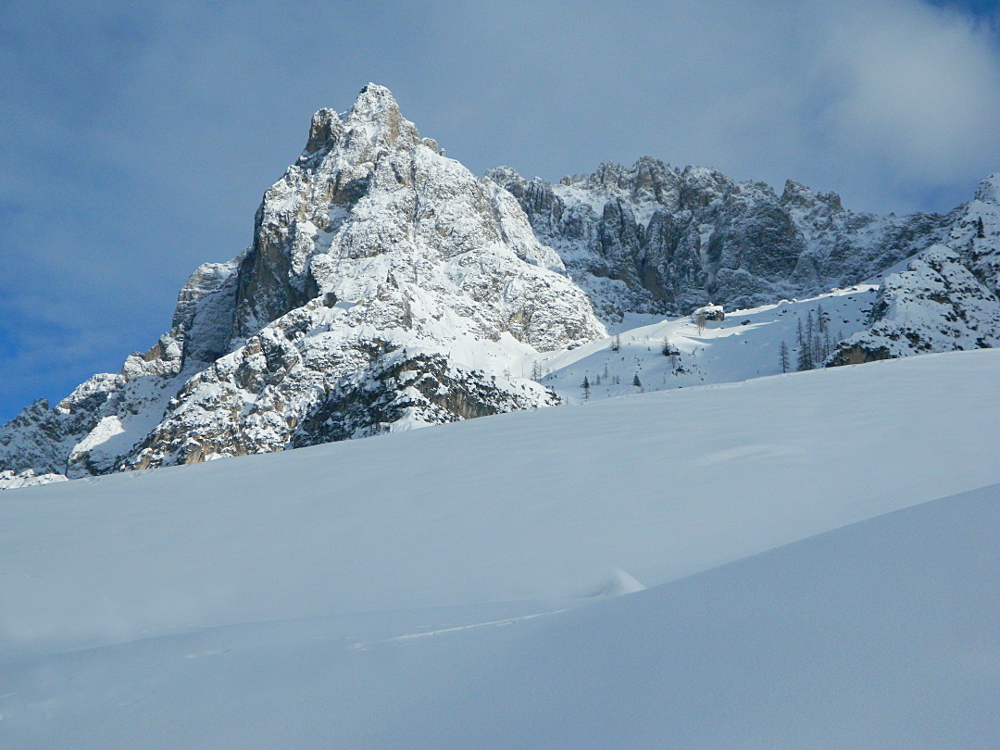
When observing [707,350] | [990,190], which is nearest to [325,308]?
[707,350]

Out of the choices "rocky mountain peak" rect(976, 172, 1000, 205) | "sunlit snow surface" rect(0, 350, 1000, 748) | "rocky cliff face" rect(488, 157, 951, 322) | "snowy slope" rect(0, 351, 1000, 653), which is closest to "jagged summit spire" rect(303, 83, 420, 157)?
"rocky cliff face" rect(488, 157, 951, 322)

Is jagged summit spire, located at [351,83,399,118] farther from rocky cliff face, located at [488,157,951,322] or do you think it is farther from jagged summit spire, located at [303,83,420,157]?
rocky cliff face, located at [488,157,951,322]

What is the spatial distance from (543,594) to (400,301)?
98.2 meters

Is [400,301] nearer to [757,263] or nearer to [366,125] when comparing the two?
[366,125]

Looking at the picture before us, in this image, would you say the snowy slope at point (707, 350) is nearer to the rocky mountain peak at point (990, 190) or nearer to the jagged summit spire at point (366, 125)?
the rocky mountain peak at point (990, 190)

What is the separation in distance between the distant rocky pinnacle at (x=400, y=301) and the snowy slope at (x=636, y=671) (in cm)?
3585

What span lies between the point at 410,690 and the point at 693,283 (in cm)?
20249

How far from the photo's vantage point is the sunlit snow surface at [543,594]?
2.38 meters

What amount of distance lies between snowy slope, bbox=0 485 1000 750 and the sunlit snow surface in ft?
0.05

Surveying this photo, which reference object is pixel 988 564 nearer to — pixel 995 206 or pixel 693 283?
pixel 995 206

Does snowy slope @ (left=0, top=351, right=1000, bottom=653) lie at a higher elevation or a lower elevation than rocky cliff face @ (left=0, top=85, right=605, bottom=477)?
lower

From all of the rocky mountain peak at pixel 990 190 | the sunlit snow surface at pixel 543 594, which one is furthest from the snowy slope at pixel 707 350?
the sunlit snow surface at pixel 543 594

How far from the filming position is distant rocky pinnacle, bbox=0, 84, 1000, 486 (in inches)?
2120

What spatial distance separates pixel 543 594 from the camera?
469 centimetres
